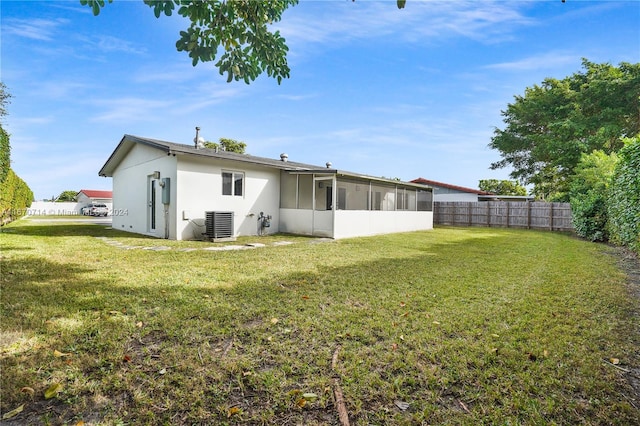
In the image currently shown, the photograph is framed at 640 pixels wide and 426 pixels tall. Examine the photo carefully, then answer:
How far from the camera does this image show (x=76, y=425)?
1.64 m

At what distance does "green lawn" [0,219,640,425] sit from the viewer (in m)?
1.82

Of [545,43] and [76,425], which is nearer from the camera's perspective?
[76,425]

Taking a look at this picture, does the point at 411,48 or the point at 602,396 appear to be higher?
the point at 411,48

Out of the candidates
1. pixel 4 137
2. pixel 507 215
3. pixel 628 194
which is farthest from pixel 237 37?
pixel 507 215

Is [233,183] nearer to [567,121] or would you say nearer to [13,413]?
[13,413]

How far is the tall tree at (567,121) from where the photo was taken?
1883 cm

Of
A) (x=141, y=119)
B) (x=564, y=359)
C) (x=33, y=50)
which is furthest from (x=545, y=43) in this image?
(x=141, y=119)

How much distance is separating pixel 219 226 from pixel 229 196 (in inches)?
65.8

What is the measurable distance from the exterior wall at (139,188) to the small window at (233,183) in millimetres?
1712

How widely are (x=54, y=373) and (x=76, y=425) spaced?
2.26ft

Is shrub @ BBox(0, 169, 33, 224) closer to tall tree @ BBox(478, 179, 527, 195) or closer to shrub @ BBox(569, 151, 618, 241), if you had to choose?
shrub @ BBox(569, 151, 618, 241)

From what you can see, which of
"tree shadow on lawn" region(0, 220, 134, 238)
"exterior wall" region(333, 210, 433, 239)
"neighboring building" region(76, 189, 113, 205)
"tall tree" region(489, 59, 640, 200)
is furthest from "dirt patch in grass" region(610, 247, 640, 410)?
"neighboring building" region(76, 189, 113, 205)

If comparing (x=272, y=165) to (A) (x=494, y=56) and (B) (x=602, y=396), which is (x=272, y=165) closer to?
(A) (x=494, y=56)

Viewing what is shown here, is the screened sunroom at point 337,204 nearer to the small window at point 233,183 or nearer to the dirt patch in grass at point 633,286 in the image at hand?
the small window at point 233,183
